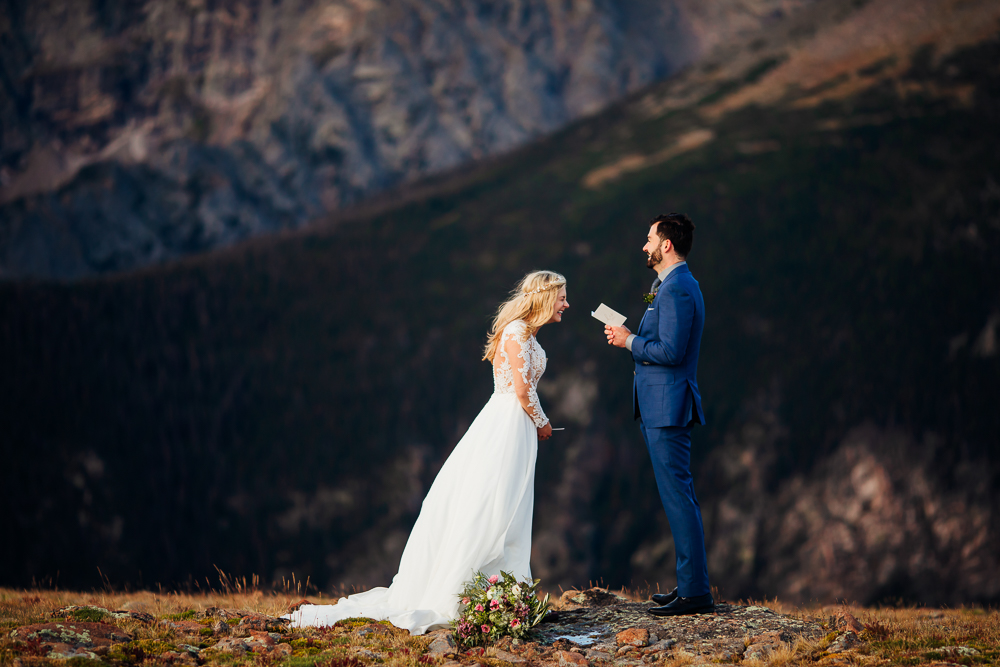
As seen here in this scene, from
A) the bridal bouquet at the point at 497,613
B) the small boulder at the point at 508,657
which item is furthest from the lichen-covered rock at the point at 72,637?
the small boulder at the point at 508,657

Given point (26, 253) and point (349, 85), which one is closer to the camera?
point (26, 253)

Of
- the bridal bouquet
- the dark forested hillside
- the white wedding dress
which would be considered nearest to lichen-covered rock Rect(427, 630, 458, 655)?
the bridal bouquet

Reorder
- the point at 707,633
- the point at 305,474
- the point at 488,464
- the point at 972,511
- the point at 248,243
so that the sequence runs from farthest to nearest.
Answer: the point at 248,243 → the point at 305,474 → the point at 972,511 → the point at 488,464 → the point at 707,633

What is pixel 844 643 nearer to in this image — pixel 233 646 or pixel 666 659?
pixel 666 659

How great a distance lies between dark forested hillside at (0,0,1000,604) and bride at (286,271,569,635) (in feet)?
→ 83.4

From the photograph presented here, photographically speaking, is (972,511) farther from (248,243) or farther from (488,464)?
(248,243)

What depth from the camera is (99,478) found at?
103 ft

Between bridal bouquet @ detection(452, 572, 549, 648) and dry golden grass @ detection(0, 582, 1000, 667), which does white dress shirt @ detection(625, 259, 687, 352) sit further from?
dry golden grass @ detection(0, 582, 1000, 667)

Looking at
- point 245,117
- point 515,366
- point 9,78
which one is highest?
point 9,78

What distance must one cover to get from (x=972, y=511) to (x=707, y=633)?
98.6 feet

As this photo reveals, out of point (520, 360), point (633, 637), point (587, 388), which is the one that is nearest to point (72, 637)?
point (520, 360)

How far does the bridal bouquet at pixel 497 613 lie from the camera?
16.3ft

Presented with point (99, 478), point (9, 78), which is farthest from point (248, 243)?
point (9, 78)

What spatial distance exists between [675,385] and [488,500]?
1525 millimetres
